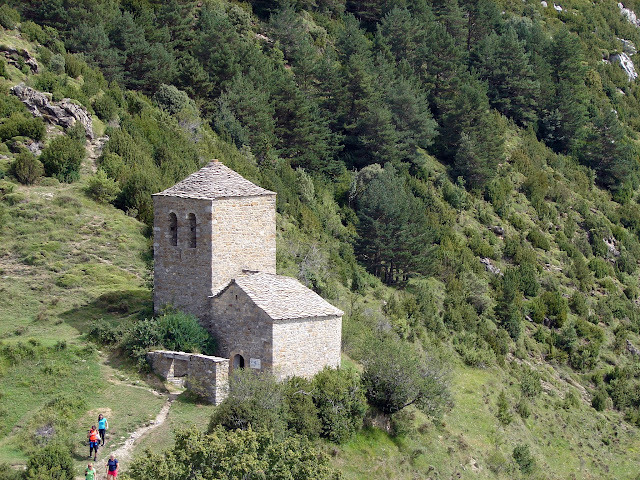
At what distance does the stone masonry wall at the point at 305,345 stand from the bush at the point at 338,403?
336 millimetres

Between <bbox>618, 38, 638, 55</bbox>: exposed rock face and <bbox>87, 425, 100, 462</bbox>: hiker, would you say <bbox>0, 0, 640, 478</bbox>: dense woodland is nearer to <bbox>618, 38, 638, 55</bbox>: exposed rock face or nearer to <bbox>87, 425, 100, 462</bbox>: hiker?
<bbox>87, 425, 100, 462</bbox>: hiker

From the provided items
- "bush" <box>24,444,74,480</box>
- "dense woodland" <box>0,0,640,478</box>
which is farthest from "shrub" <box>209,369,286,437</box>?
"bush" <box>24,444,74,480</box>

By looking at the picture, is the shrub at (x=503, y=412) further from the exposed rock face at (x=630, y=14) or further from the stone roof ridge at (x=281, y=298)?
the exposed rock face at (x=630, y=14)

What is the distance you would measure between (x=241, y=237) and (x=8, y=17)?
26579mm

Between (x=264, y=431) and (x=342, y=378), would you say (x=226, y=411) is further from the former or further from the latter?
(x=342, y=378)

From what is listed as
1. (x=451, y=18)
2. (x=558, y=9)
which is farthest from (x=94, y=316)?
(x=558, y=9)

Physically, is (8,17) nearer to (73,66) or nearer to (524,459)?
(73,66)

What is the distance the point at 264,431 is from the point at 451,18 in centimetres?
5605

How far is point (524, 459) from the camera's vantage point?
1172 inches

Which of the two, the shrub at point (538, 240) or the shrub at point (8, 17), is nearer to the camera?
the shrub at point (8, 17)

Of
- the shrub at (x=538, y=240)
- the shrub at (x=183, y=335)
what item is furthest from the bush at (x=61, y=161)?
the shrub at (x=538, y=240)

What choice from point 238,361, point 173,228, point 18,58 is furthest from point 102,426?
point 18,58

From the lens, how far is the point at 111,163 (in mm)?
37156

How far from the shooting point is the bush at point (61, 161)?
35.9 m
